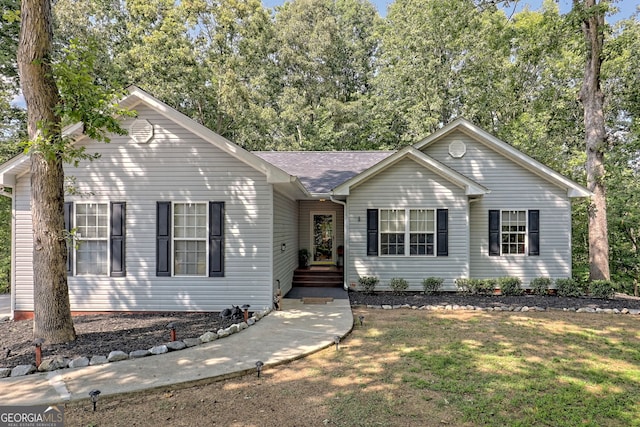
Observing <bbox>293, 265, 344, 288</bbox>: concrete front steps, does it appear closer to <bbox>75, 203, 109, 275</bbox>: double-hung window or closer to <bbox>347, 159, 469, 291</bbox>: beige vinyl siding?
<bbox>347, 159, 469, 291</bbox>: beige vinyl siding

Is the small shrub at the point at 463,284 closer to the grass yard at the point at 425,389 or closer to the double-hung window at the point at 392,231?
the double-hung window at the point at 392,231

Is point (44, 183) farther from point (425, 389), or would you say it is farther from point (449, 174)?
point (449, 174)

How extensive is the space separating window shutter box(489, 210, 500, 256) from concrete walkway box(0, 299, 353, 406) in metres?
6.54

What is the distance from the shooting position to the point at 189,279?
7750 mm

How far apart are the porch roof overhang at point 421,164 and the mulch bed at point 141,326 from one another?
3.09 m

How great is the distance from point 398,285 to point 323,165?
541cm

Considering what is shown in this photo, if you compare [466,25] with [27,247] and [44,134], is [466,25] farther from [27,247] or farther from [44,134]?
[27,247]

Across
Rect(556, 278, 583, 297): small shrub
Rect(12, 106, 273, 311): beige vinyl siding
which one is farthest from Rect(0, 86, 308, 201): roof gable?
Rect(556, 278, 583, 297): small shrub

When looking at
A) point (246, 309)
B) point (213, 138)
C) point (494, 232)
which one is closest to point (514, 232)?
point (494, 232)

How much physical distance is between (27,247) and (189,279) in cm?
364

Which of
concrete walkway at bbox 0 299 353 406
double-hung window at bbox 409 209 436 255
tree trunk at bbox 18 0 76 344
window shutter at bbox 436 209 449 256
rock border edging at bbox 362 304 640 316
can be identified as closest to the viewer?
concrete walkway at bbox 0 299 353 406

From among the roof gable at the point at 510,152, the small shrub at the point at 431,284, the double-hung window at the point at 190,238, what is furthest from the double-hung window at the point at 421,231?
the double-hung window at the point at 190,238

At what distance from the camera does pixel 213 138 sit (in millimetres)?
7484

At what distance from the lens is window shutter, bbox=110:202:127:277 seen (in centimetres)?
767
